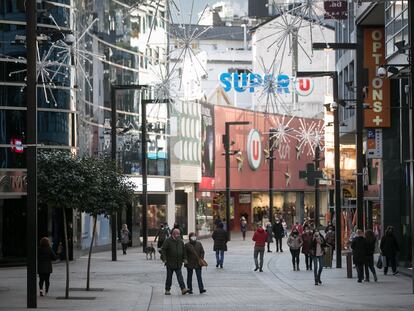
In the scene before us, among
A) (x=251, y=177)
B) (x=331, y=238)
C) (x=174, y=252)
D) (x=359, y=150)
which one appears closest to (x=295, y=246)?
(x=331, y=238)

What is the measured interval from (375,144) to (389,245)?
793 cm

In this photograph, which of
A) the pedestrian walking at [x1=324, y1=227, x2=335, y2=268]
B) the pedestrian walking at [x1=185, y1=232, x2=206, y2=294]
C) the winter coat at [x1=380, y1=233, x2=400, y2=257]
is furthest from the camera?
the pedestrian walking at [x1=324, y1=227, x2=335, y2=268]

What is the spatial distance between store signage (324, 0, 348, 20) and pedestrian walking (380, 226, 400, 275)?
7.53 m

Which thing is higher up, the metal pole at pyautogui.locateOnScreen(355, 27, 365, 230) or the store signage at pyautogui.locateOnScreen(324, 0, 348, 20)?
the store signage at pyautogui.locateOnScreen(324, 0, 348, 20)

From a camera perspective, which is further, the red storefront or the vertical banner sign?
the red storefront

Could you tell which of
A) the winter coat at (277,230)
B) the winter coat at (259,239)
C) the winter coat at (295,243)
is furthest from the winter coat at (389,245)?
the winter coat at (277,230)

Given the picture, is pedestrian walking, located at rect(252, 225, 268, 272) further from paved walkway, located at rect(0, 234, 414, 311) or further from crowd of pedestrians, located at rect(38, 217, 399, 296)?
paved walkway, located at rect(0, 234, 414, 311)

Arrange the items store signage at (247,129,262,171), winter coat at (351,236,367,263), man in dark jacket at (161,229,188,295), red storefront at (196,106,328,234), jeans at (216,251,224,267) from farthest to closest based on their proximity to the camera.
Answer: store signage at (247,129,262,171), red storefront at (196,106,328,234), jeans at (216,251,224,267), winter coat at (351,236,367,263), man in dark jacket at (161,229,188,295)

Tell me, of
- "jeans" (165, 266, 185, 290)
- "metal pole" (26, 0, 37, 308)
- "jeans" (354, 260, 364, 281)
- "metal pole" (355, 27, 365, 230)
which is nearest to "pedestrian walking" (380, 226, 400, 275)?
"metal pole" (355, 27, 365, 230)

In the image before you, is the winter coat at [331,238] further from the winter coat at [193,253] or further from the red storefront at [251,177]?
the red storefront at [251,177]

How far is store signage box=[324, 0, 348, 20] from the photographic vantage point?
93.0ft

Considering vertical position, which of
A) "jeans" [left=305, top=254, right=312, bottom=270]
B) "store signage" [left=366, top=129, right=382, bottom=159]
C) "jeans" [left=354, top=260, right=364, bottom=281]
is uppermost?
"store signage" [left=366, top=129, right=382, bottom=159]

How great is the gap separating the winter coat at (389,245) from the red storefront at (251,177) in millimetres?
40467

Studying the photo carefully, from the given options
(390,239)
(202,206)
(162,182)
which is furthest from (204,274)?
(202,206)
